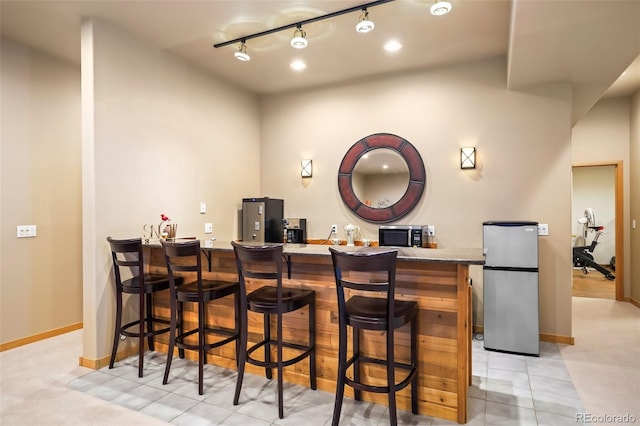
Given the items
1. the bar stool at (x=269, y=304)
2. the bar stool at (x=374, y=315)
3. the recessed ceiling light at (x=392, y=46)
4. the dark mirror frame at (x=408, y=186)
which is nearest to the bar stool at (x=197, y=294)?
the bar stool at (x=269, y=304)

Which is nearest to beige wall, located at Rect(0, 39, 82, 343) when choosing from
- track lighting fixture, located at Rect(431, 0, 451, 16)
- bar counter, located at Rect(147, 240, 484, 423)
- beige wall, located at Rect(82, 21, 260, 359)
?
beige wall, located at Rect(82, 21, 260, 359)

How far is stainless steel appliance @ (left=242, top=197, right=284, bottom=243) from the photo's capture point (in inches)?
182

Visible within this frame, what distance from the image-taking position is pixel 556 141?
375 cm

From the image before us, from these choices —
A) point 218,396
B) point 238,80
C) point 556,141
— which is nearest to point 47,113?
point 238,80

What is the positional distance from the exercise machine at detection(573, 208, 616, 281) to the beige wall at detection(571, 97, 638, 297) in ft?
7.79

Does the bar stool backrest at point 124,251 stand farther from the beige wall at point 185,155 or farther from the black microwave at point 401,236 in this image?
the black microwave at point 401,236

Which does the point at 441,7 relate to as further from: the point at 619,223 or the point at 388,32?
the point at 619,223

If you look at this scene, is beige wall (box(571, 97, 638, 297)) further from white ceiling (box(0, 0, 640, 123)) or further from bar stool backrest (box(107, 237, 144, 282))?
bar stool backrest (box(107, 237, 144, 282))

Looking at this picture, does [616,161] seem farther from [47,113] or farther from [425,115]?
[47,113]

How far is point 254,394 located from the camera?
2605 millimetres

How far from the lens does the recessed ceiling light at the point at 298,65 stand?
416 centimetres

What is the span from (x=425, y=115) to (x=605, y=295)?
181 inches

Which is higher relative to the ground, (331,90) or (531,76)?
(331,90)

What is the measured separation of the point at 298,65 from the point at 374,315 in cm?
324
